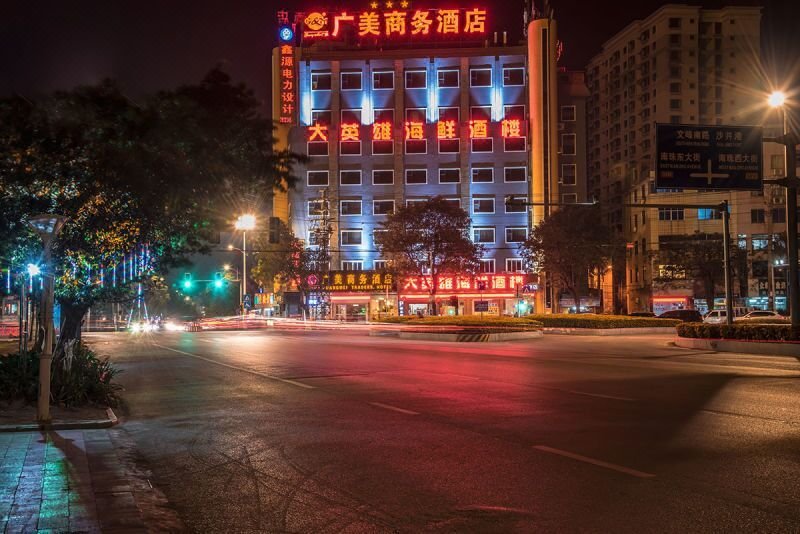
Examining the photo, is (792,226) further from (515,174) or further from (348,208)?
(348,208)

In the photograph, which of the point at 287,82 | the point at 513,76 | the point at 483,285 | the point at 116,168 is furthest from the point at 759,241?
the point at 116,168

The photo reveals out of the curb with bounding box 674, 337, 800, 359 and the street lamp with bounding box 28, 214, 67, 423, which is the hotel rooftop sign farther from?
the street lamp with bounding box 28, 214, 67, 423

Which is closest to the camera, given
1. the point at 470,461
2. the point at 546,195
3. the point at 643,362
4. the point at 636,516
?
the point at 636,516

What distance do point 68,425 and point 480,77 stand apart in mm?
70457

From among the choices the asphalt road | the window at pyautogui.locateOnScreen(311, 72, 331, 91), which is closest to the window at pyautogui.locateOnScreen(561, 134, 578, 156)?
the window at pyautogui.locateOnScreen(311, 72, 331, 91)

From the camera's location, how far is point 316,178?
76.0 m

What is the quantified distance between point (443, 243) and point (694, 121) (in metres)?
61.7

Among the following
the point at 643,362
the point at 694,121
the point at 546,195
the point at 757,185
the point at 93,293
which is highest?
the point at 694,121

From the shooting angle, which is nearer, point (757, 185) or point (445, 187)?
point (757, 185)

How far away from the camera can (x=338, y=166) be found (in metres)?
75.9

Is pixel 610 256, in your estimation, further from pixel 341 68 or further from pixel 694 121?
pixel 694 121

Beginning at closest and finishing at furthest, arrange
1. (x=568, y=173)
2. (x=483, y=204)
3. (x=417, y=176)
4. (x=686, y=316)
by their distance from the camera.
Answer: (x=686, y=316) < (x=483, y=204) < (x=417, y=176) < (x=568, y=173)

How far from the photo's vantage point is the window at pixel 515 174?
246ft

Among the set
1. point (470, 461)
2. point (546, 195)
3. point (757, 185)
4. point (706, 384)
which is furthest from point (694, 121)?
point (470, 461)
